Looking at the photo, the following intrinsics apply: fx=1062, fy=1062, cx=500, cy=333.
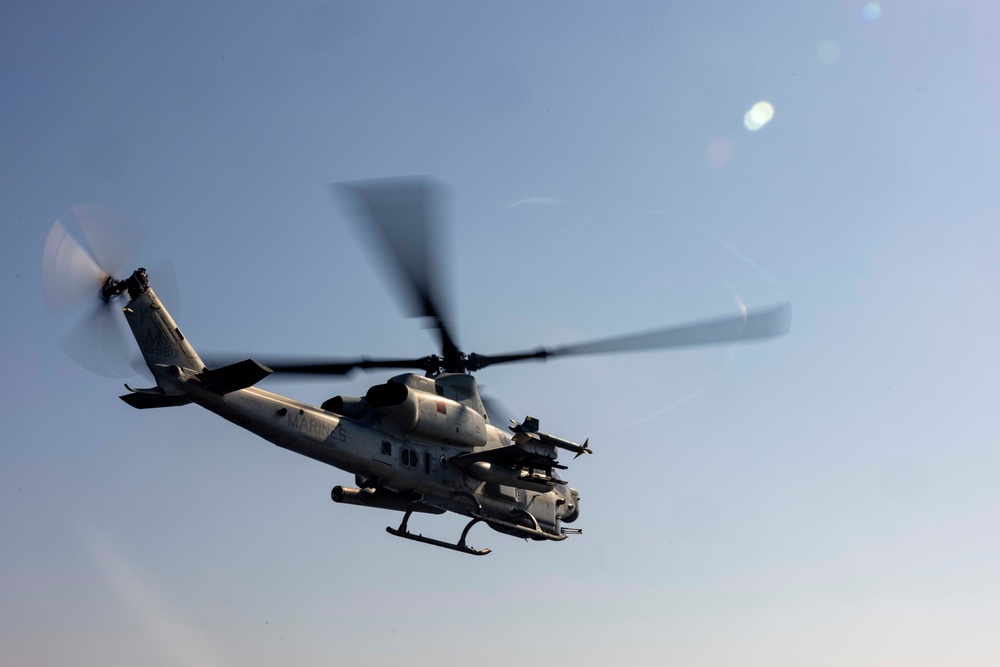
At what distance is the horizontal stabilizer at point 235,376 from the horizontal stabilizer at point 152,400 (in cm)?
73

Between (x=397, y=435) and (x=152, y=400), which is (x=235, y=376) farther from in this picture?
(x=397, y=435)

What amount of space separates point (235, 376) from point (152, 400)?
2.05 m

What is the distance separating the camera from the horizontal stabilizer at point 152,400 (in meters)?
23.3

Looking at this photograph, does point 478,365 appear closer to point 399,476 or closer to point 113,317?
point 399,476

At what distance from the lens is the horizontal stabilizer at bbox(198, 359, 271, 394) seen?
2286cm

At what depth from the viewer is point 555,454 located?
94.7 ft

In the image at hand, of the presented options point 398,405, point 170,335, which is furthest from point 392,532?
point 170,335

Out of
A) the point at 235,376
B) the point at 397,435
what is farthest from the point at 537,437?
the point at 235,376

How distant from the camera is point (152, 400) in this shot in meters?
23.5

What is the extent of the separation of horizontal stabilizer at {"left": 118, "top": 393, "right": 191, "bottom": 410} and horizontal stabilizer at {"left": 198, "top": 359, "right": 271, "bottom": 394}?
2.39 ft

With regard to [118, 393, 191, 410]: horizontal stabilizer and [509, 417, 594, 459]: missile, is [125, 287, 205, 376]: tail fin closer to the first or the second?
[118, 393, 191, 410]: horizontal stabilizer

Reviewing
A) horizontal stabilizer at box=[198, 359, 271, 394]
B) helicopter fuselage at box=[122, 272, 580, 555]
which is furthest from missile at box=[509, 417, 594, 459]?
horizontal stabilizer at box=[198, 359, 271, 394]

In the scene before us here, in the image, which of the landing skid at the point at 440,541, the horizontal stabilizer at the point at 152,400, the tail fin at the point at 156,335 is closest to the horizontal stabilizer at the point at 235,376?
the tail fin at the point at 156,335

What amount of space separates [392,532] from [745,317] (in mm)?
10522
